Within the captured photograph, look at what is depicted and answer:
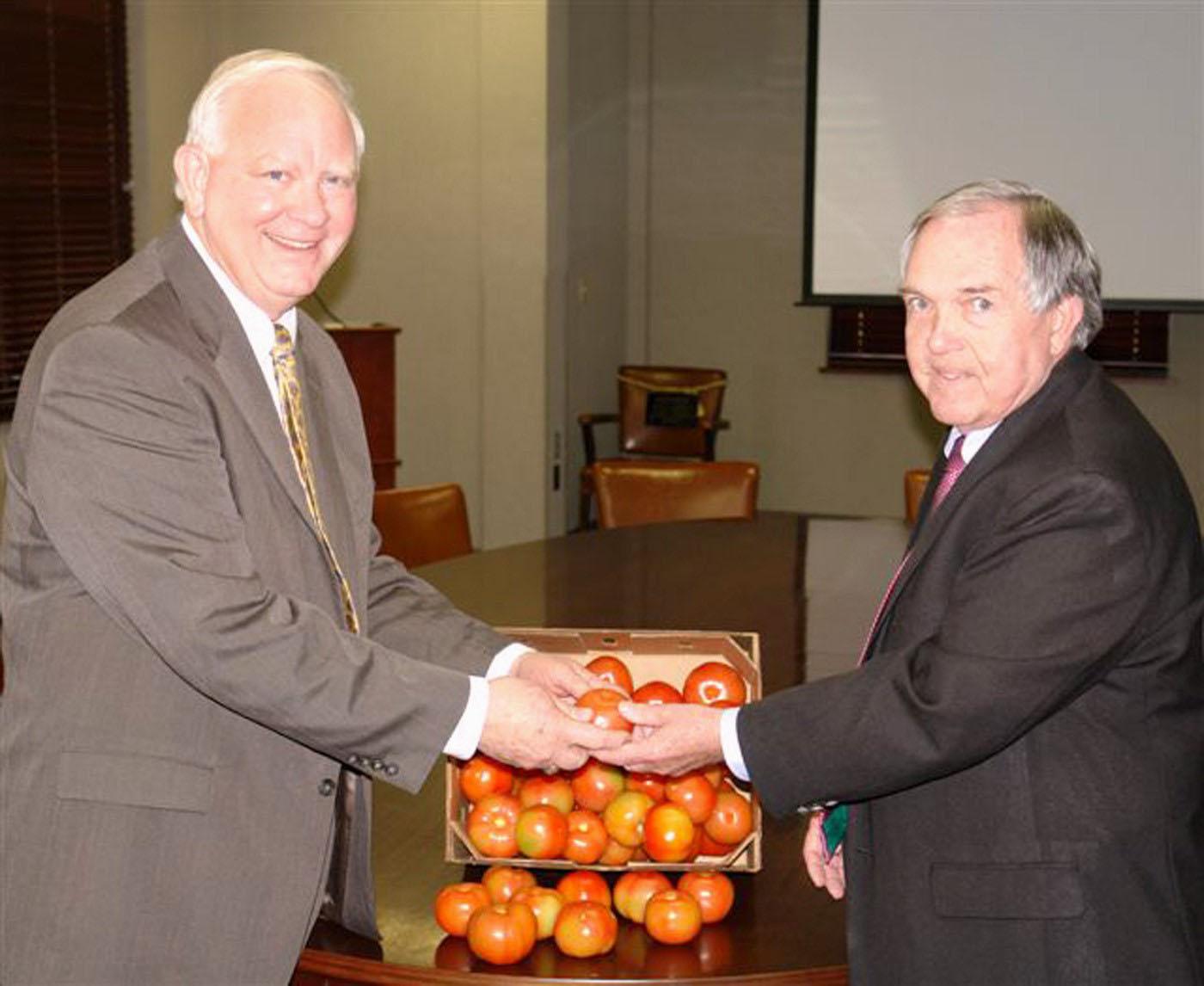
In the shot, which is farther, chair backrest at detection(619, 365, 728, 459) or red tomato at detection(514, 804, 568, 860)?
chair backrest at detection(619, 365, 728, 459)

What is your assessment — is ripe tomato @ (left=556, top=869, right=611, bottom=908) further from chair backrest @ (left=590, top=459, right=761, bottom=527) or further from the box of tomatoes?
chair backrest @ (left=590, top=459, right=761, bottom=527)

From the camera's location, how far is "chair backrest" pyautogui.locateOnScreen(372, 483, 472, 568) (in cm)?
423

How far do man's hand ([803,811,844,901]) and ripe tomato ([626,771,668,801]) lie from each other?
207 mm

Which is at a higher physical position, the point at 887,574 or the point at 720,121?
the point at 720,121

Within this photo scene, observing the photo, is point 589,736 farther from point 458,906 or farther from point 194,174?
point 194,174

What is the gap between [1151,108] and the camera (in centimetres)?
688

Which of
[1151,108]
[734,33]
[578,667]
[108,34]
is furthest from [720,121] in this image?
[578,667]

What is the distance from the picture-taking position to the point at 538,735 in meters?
2.14

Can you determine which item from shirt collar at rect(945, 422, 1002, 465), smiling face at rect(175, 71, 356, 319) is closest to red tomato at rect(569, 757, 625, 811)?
shirt collar at rect(945, 422, 1002, 465)

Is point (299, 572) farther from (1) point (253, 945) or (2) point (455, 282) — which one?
(2) point (455, 282)

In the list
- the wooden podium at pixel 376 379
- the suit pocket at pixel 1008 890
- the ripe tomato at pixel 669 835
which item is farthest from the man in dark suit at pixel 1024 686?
the wooden podium at pixel 376 379

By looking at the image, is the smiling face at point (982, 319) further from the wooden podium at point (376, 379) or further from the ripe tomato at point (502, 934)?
the wooden podium at point (376, 379)

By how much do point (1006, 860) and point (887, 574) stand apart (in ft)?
7.05

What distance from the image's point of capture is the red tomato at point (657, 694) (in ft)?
7.34
